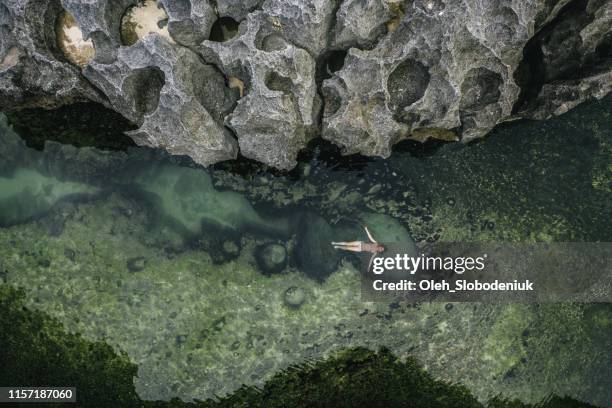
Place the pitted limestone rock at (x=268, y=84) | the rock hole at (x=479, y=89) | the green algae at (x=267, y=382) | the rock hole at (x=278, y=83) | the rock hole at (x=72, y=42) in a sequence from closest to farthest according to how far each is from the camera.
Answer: the pitted limestone rock at (x=268, y=84), the rock hole at (x=278, y=83), the rock hole at (x=479, y=89), the rock hole at (x=72, y=42), the green algae at (x=267, y=382)

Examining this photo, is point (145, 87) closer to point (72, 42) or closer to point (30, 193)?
point (72, 42)

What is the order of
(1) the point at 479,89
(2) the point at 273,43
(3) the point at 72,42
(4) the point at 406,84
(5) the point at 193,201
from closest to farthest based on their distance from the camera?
(2) the point at 273,43
(4) the point at 406,84
(1) the point at 479,89
(3) the point at 72,42
(5) the point at 193,201

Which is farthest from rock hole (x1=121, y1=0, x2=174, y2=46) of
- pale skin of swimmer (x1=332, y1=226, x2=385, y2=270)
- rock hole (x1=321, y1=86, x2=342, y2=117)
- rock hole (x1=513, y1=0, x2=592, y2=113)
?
rock hole (x1=513, y1=0, x2=592, y2=113)

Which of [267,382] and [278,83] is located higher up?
[278,83]

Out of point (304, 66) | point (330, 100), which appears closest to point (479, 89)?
point (330, 100)

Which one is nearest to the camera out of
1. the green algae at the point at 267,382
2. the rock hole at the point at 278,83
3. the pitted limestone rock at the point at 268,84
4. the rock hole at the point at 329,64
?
the pitted limestone rock at the point at 268,84

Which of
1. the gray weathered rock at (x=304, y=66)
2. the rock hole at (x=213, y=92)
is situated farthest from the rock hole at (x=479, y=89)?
the rock hole at (x=213, y=92)

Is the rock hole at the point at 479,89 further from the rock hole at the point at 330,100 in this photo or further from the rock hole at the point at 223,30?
the rock hole at the point at 223,30
